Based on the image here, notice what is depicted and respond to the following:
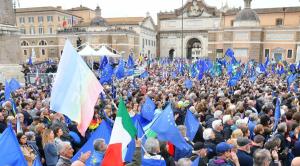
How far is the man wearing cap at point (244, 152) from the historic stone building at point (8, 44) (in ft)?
66.9

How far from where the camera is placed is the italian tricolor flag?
179 inches

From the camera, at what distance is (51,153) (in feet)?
18.2

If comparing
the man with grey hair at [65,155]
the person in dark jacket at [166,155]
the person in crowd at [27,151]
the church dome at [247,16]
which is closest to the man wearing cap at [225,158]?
the person in dark jacket at [166,155]

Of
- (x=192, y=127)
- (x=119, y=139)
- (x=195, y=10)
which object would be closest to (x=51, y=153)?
(x=119, y=139)

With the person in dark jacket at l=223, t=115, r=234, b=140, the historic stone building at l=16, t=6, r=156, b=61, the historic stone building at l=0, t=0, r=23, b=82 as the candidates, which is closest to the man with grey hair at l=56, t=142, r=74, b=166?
the person in dark jacket at l=223, t=115, r=234, b=140

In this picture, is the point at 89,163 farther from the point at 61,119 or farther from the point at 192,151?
the point at 61,119

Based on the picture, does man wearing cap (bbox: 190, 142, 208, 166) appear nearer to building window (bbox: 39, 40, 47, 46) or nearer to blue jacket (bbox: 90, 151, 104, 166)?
blue jacket (bbox: 90, 151, 104, 166)

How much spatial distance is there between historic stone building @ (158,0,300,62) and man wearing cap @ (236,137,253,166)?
43966 millimetres

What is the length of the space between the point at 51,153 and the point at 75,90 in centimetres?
116

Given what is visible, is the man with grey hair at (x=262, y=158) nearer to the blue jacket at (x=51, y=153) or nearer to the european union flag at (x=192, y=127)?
the european union flag at (x=192, y=127)

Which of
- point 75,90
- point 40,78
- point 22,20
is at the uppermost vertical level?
point 22,20

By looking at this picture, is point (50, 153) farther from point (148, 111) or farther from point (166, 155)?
point (148, 111)

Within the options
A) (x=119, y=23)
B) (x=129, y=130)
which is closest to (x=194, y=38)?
(x=119, y=23)

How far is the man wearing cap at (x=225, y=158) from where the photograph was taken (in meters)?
4.67
